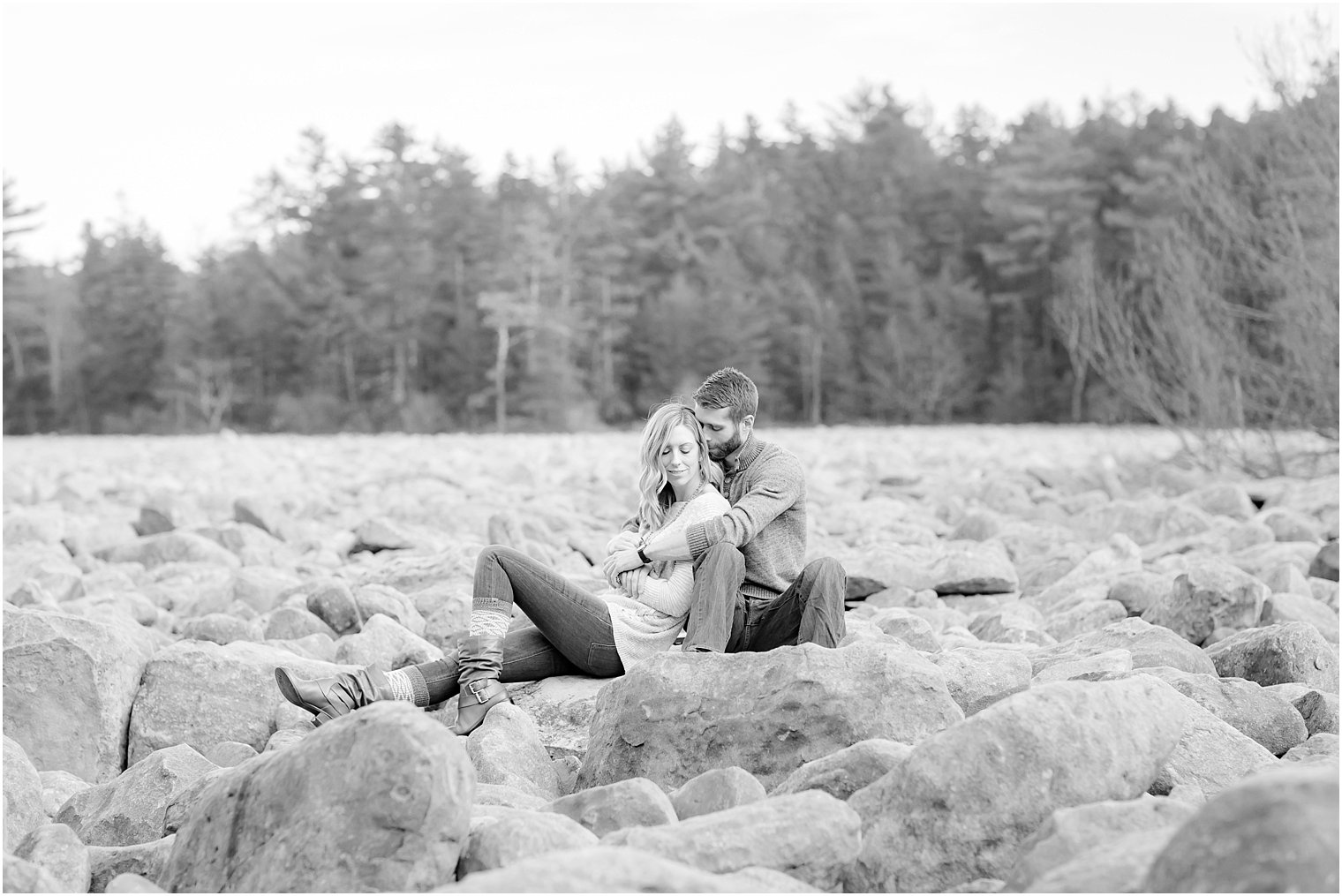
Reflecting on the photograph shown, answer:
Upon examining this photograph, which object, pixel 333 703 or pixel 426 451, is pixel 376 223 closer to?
pixel 426 451

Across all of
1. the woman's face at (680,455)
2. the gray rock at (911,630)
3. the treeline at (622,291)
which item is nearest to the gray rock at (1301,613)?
the gray rock at (911,630)

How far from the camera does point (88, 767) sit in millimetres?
3881

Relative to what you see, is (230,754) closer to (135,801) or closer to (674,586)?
(135,801)

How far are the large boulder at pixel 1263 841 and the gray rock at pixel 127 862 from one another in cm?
190

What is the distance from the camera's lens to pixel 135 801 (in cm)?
322

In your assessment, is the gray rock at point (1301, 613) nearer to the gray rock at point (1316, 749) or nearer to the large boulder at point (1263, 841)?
the gray rock at point (1316, 749)

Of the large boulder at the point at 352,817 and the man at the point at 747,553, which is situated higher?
the man at the point at 747,553

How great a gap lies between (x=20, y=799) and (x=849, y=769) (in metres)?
1.95

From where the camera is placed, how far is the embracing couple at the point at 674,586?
151 inches

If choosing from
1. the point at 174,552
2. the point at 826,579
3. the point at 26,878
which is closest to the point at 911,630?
the point at 826,579

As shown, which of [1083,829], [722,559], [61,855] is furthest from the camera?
[722,559]

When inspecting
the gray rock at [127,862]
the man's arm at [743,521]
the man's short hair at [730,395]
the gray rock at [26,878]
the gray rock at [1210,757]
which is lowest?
the gray rock at [127,862]

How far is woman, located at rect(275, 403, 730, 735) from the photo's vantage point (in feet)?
13.0

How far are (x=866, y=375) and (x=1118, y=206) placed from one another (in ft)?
27.2
